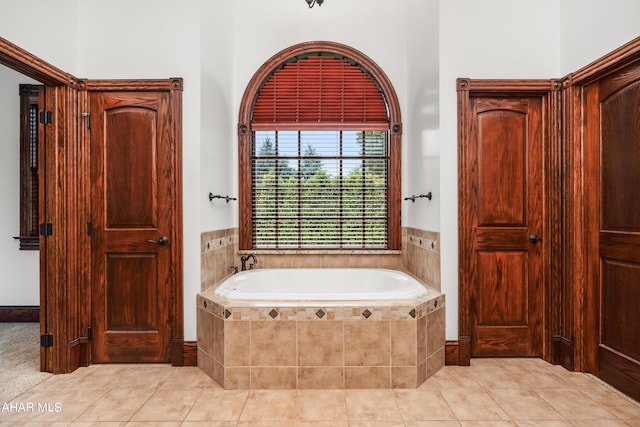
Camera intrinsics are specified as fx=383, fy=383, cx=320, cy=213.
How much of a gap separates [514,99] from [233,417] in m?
2.77

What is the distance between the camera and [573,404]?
214 centimetres

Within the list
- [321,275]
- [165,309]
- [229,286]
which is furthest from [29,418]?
[321,275]

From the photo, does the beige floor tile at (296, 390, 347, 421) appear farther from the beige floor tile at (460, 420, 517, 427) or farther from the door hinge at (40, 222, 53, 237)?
the door hinge at (40, 222, 53, 237)

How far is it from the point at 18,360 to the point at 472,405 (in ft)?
10.1

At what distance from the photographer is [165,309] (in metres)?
2.71

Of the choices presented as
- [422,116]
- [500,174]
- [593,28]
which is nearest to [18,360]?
[422,116]

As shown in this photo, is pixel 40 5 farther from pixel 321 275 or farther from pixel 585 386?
pixel 585 386

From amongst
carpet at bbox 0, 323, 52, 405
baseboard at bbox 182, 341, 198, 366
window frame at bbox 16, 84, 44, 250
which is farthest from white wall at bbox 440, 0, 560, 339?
window frame at bbox 16, 84, 44, 250

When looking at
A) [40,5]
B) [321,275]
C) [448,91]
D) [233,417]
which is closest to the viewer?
[233,417]

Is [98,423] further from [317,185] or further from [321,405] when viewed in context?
[317,185]

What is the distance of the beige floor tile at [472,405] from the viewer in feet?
6.60

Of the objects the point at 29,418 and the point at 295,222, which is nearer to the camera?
the point at 29,418

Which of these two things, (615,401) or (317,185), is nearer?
(615,401)

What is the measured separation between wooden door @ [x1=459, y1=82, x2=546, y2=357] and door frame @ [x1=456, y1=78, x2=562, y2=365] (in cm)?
4
